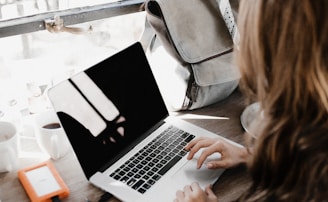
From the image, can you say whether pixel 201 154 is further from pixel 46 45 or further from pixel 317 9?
pixel 46 45

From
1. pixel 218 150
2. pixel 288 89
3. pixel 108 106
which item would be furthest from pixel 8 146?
pixel 288 89

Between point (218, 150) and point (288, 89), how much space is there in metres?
0.42

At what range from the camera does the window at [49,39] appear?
4.09ft

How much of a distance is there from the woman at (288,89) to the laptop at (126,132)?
29 cm

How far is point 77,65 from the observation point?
1.43 meters

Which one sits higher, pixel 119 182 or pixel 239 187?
pixel 119 182

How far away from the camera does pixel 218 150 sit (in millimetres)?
1066

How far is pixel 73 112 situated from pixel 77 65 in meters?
0.47

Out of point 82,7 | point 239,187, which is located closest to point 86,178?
point 239,187

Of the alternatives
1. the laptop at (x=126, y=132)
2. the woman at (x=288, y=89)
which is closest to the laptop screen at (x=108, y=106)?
the laptop at (x=126, y=132)

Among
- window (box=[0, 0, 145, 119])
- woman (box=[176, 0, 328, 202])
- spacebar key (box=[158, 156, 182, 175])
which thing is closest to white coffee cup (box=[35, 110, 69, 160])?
window (box=[0, 0, 145, 119])

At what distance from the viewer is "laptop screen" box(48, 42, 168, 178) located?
99 cm

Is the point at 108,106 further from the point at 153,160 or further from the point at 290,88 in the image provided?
the point at 290,88

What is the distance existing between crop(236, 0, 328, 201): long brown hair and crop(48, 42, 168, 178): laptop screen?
42cm
